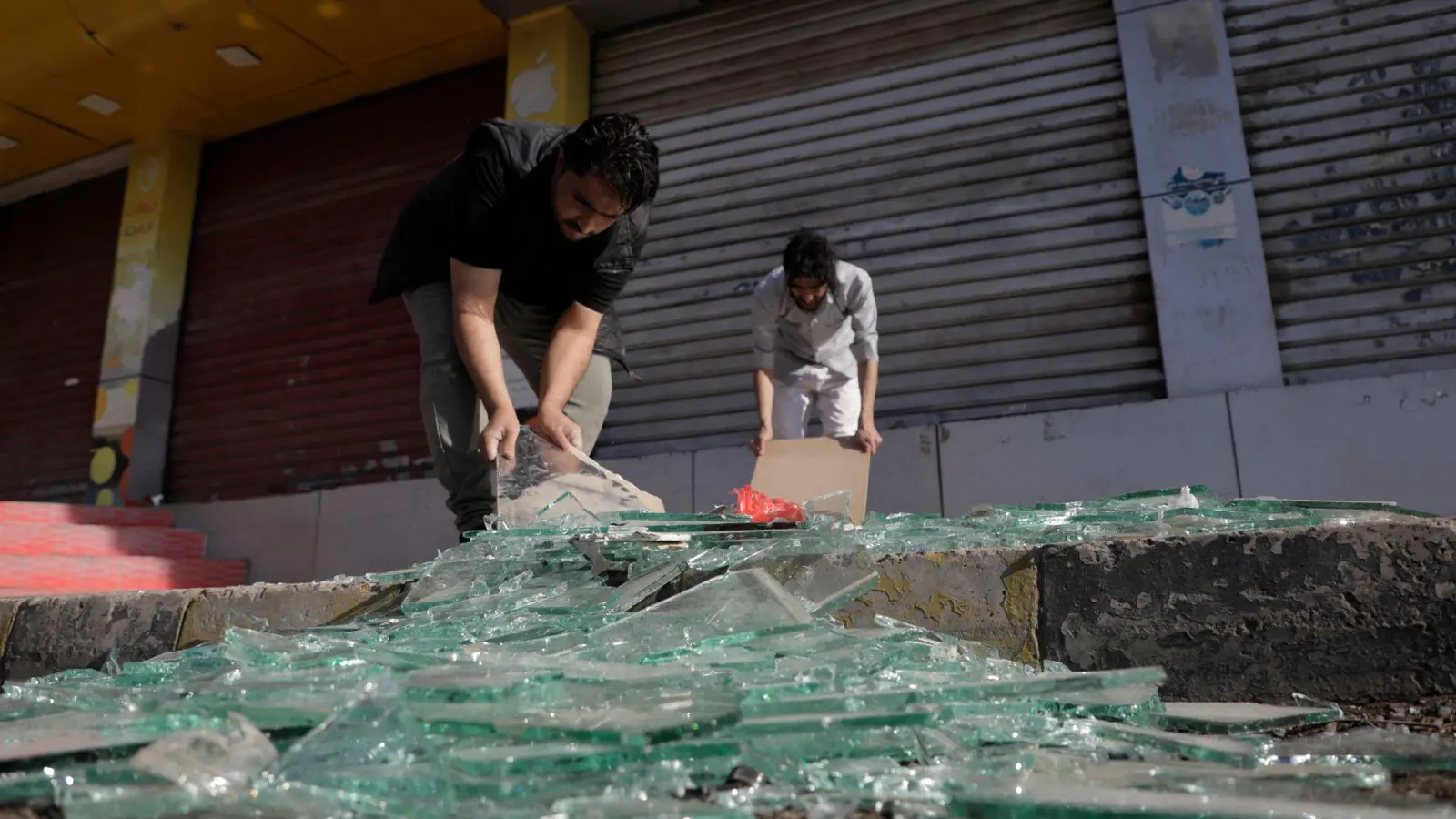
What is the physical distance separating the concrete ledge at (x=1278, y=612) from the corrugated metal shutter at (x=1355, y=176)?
335 cm

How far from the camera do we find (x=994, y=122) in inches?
212

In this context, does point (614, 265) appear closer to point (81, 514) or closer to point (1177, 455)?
point (1177, 455)

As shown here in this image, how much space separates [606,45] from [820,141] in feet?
6.17

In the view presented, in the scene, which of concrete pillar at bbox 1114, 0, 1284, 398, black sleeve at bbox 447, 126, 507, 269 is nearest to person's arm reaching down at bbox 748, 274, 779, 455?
black sleeve at bbox 447, 126, 507, 269

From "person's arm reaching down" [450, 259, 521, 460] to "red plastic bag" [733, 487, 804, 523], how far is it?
734 millimetres

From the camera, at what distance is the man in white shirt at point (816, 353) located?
4.39 m

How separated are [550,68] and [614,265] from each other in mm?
3848

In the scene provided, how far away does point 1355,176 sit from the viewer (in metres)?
4.69

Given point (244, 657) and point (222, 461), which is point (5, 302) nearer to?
point (222, 461)

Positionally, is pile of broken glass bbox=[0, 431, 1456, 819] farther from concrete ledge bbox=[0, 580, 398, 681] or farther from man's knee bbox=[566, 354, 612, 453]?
man's knee bbox=[566, 354, 612, 453]

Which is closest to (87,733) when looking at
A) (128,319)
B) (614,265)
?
(614,265)

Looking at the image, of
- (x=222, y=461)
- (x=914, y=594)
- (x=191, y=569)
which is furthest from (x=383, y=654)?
(x=222, y=461)

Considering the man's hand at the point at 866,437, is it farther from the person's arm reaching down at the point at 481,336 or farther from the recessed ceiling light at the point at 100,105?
the recessed ceiling light at the point at 100,105

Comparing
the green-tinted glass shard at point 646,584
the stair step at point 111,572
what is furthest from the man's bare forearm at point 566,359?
the stair step at point 111,572
